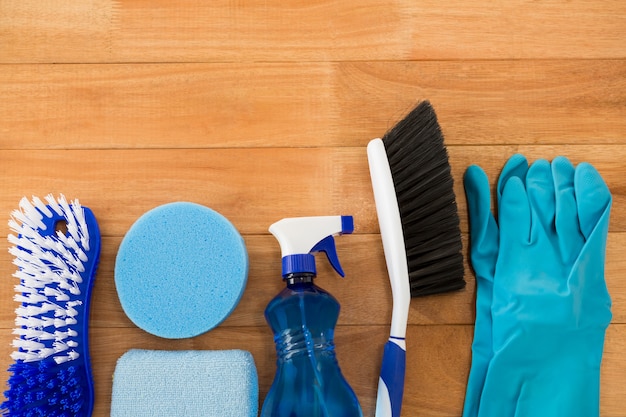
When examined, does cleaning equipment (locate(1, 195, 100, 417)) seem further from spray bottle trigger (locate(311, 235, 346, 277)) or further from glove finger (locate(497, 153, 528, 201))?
glove finger (locate(497, 153, 528, 201))

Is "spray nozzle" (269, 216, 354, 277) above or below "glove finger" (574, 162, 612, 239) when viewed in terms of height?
below

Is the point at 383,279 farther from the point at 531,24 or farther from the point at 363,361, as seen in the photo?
the point at 531,24

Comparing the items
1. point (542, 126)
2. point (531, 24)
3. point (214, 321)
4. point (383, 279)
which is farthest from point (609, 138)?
point (214, 321)

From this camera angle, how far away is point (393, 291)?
75cm

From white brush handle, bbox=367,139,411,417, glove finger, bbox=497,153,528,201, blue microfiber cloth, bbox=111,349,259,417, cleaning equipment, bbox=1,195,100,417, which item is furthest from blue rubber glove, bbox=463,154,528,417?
cleaning equipment, bbox=1,195,100,417

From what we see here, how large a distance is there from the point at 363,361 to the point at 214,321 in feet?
0.72

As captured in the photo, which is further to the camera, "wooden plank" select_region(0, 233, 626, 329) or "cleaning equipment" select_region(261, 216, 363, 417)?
"wooden plank" select_region(0, 233, 626, 329)

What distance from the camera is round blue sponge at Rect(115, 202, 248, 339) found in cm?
74

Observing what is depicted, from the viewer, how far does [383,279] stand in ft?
2.65

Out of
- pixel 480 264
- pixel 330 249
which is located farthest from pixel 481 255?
pixel 330 249

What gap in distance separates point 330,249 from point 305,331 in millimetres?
112

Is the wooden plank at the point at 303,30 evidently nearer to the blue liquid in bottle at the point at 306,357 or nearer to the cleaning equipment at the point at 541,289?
the cleaning equipment at the point at 541,289

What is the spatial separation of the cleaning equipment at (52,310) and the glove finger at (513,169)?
0.59 metres

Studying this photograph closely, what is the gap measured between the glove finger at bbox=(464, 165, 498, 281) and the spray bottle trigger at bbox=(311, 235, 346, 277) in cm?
21
